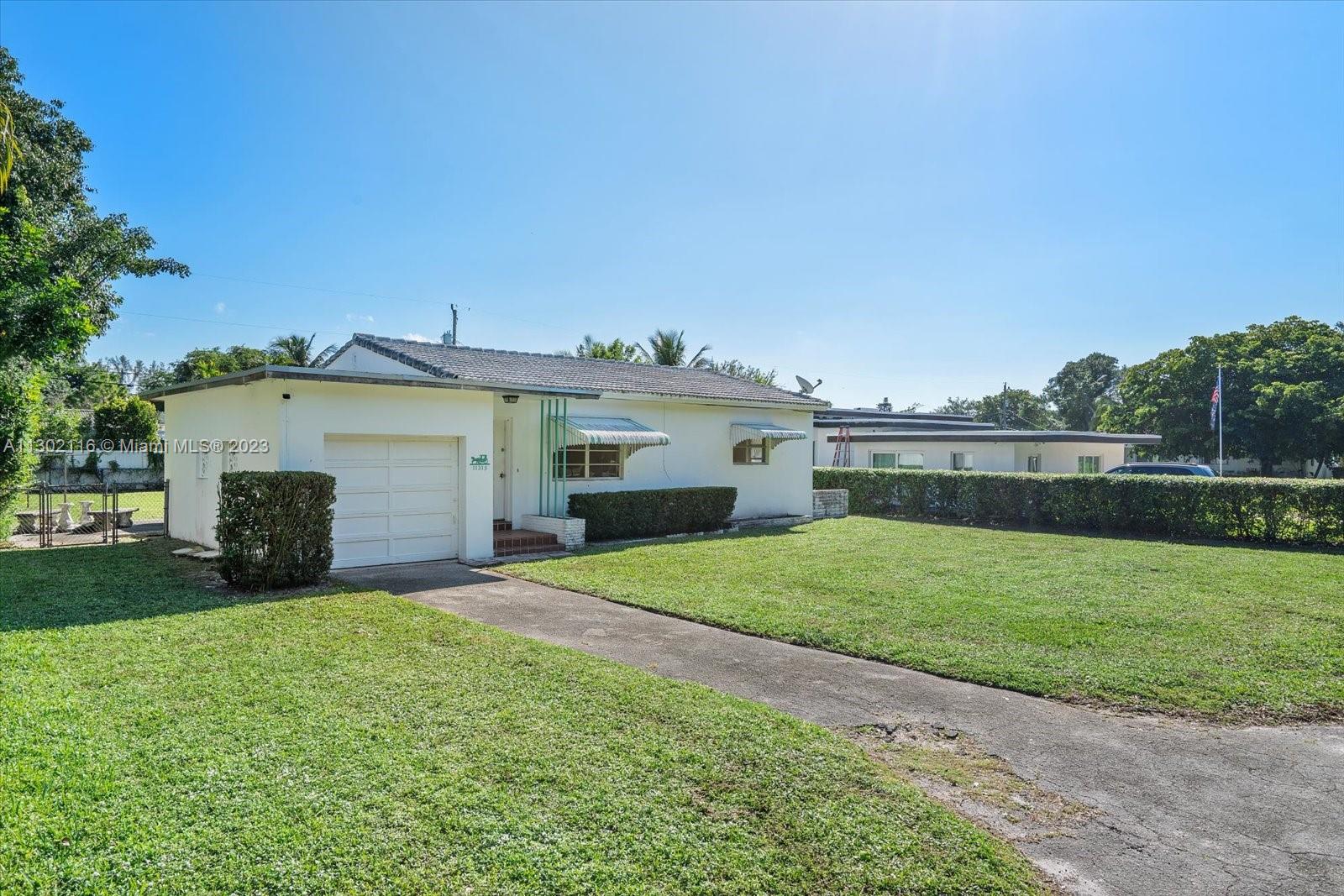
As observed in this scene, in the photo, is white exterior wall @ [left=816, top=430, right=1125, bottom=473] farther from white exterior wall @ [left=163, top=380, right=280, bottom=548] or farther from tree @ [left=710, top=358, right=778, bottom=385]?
white exterior wall @ [left=163, top=380, right=280, bottom=548]

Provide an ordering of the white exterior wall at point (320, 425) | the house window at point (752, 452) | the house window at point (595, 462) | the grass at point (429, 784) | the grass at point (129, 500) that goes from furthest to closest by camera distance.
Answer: the grass at point (129, 500) < the house window at point (752, 452) < the house window at point (595, 462) < the white exterior wall at point (320, 425) < the grass at point (429, 784)

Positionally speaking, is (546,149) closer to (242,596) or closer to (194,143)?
(194,143)

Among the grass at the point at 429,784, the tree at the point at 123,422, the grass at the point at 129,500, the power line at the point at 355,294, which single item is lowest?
the grass at the point at 429,784

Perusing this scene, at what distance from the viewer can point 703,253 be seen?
2353 cm

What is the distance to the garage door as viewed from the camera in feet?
41.3

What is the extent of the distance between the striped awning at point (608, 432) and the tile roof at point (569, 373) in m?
0.81

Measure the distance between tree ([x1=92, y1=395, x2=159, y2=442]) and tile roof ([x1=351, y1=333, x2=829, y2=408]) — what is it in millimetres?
21231

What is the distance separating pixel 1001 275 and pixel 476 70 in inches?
655

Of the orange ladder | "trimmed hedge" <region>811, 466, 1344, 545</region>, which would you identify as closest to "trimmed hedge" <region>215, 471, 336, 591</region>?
"trimmed hedge" <region>811, 466, 1344, 545</region>

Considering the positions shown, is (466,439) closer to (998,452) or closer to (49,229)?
(49,229)

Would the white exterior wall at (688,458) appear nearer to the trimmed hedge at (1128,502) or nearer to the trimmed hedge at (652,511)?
the trimmed hedge at (652,511)

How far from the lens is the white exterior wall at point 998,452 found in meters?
29.6

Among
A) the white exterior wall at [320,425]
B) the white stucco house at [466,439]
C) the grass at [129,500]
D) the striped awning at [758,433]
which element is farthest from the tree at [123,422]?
the striped awning at [758,433]

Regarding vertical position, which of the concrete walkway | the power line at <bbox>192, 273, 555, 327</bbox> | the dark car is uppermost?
the power line at <bbox>192, 273, 555, 327</bbox>
